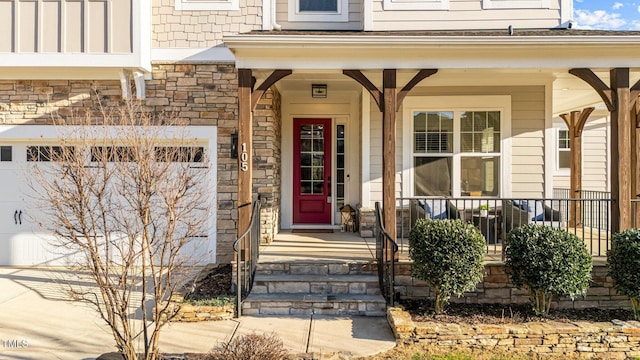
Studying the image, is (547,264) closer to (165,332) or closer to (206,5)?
(165,332)

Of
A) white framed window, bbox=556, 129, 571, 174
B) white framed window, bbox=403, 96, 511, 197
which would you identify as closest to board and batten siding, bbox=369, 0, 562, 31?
white framed window, bbox=403, 96, 511, 197

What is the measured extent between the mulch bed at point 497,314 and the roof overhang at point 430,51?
3.22 metres

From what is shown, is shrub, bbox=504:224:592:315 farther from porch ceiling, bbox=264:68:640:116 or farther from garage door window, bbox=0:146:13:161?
garage door window, bbox=0:146:13:161

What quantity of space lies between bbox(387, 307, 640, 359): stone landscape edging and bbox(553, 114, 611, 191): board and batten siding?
7.94 metres

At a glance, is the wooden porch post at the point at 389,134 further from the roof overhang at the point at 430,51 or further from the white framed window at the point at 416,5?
the white framed window at the point at 416,5

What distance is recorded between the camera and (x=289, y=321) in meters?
4.96

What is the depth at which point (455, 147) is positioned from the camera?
783 centimetres

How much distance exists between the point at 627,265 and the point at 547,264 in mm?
962

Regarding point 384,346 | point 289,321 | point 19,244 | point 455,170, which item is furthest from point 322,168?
point 19,244

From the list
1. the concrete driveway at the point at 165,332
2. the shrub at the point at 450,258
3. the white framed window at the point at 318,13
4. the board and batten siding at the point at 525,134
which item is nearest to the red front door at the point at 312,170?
the board and batten siding at the point at 525,134

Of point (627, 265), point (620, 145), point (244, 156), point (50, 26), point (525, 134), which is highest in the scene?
point (50, 26)

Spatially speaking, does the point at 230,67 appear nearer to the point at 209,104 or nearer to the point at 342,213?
the point at 209,104

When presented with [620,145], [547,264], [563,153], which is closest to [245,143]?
[547,264]

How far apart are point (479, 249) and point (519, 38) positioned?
2874 millimetres
